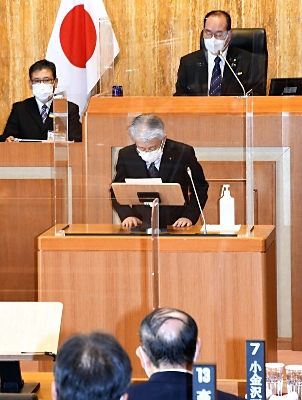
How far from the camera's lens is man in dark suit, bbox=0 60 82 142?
19.9 feet

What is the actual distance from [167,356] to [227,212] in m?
2.12

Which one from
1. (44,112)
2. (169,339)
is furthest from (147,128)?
(169,339)

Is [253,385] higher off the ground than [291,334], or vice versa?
[253,385]

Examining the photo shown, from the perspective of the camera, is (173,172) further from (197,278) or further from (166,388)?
(166,388)

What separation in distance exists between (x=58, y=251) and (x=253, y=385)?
213 cm

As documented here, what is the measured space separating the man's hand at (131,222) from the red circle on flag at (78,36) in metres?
3.34

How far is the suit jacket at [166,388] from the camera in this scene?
2.28 metres

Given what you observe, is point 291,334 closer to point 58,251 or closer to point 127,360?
point 58,251

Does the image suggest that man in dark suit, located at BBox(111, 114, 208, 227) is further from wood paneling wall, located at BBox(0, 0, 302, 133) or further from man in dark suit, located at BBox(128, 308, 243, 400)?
wood paneling wall, located at BBox(0, 0, 302, 133)

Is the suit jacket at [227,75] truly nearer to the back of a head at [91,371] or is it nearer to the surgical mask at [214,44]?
the surgical mask at [214,44]

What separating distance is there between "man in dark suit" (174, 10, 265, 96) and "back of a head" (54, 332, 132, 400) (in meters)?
3.61

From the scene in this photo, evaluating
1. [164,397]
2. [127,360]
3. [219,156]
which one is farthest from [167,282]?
[127,360]

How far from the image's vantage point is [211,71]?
5285 mm

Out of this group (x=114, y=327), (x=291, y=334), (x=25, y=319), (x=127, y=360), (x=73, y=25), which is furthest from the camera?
(x=73, y=25)
